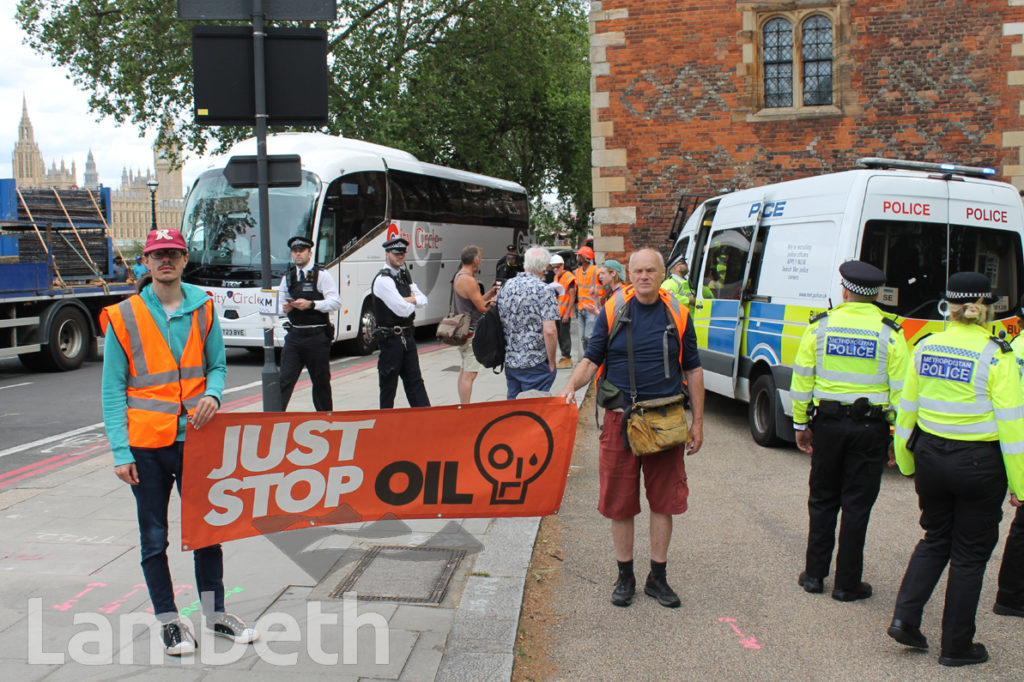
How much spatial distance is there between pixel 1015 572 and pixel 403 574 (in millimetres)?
3102

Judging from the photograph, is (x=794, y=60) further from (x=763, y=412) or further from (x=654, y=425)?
(x=654, y=425)

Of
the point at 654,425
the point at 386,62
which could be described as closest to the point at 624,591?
the point at 654,425

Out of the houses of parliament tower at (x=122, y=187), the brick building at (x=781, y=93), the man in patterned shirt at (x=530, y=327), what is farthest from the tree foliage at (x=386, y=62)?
the houses of parliament tower at (x=122, y=187)

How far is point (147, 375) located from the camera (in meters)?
3.89

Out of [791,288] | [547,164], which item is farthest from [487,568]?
[547,164]

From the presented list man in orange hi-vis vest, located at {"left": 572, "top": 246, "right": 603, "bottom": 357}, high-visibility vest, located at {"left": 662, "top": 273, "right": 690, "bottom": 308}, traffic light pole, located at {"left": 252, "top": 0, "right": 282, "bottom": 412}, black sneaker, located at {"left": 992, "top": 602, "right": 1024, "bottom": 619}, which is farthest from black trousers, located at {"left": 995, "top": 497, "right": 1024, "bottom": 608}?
man in orange hi-vis vest, located at {"left": 572, "top": 246, "right": 603, "bottom": 357}

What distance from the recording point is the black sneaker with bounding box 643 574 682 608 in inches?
184

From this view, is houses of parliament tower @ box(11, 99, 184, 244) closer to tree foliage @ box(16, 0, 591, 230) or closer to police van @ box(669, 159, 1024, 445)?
tree foliage @ box(16, 0, 591, 230)

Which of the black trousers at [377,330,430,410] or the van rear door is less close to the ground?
the van rear door

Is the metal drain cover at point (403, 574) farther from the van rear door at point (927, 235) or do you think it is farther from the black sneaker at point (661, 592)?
the van rear door at point (927, 235)

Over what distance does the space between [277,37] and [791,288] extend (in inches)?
194

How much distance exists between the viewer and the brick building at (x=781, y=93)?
15777 mm

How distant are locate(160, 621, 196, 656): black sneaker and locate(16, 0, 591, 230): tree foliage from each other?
67.2 ft

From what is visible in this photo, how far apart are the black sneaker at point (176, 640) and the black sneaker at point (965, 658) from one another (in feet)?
10.6
